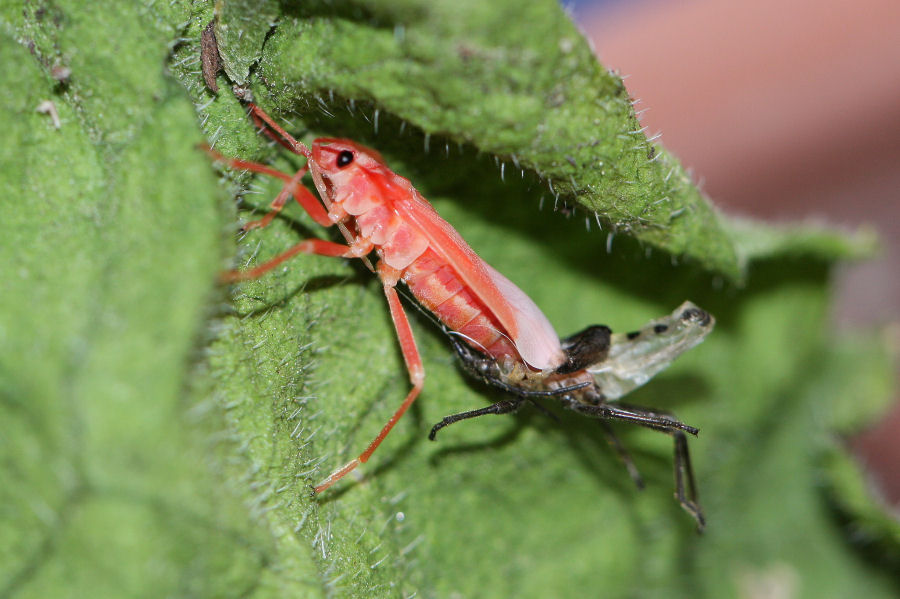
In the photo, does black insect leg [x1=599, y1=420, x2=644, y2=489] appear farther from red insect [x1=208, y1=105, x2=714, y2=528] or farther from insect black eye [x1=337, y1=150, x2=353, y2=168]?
insect black eye [x1=337, y1=150, x2=353, y2=168]

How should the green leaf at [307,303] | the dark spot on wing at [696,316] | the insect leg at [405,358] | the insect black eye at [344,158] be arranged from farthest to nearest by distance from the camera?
the dark spot on wing at [696,316] → the insect leg at [405,358] → the insect black eye at [344,158] → the green leaf at [307,303]

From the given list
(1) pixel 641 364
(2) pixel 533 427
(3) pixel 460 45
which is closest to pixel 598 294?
(1) pixel 641 364

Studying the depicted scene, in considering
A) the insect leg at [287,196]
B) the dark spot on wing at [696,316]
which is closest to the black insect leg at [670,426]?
the dark spot on wing at [696,316]

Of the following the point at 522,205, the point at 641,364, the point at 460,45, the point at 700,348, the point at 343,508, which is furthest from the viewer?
the point at 700,348

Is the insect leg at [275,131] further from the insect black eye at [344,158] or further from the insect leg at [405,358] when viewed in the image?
the insect leg at [405,358]

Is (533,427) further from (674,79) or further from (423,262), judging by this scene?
(674,79)

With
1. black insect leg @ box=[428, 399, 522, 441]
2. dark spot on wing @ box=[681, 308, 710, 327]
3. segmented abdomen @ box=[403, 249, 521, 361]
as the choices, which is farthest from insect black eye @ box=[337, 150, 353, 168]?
dark spot on wing @ box=[681, 308, 710, 327]
